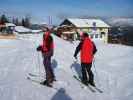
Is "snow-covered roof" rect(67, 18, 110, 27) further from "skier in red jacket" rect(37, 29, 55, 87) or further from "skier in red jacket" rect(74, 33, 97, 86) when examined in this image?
"skier in red jacket" rect(37, 29, 55, 87)

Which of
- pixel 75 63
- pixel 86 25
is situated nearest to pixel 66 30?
pixel 86 25

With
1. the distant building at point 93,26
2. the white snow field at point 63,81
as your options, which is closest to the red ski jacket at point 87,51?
the white snow field at point 63,81

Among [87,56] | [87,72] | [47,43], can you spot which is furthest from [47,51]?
[87,72]

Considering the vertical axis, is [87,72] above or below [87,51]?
below

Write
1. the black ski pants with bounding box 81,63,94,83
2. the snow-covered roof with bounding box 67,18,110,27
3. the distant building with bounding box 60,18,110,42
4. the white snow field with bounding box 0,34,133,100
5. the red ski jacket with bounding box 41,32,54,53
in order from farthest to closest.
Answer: the distant building with bounding box 60,18,110,42, the snow-covered roof with bounding box 67,18,110,27, the black ski pants with bounding box 81,63,94,83, the red ski jacket with bounding box 41,32,54,53, the white snow field with bounding box 0,34,133,100

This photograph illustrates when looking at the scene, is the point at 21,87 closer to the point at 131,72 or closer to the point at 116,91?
the point at 116,91

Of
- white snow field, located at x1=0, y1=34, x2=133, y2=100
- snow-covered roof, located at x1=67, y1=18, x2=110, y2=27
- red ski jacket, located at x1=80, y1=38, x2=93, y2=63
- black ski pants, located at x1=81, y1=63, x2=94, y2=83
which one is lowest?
white snow field, located at x1=0, y1=34, x2=133, y2=100

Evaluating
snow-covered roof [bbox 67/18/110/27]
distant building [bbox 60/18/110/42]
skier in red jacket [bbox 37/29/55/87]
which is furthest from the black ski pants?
distant building [bbox 60/18/110/42]

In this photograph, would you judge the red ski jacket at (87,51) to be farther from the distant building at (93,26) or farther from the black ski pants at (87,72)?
the distant building at (93,26)

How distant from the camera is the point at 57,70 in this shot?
1112 centimetres

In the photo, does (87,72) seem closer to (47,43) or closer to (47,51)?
(47,51)

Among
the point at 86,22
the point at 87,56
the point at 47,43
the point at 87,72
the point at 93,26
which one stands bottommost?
the point at 87,72

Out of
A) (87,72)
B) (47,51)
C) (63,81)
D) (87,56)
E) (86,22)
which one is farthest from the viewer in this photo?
(86,22)

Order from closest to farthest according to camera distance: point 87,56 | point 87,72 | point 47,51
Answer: point 47,51 → point 87,56 → point 87,72
